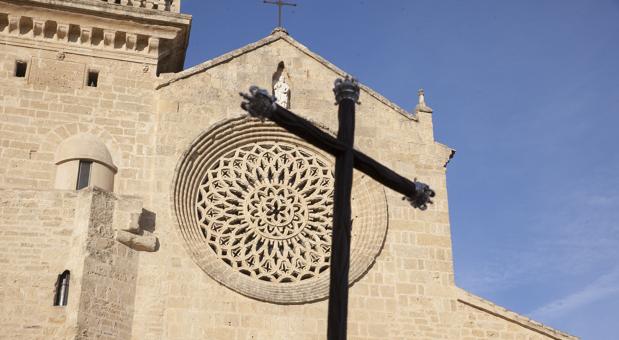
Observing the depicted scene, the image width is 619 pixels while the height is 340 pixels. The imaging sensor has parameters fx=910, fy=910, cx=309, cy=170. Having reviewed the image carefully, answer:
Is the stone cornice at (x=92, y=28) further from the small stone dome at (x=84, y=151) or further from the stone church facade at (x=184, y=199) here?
the small stone dome at (x=84, y=151)

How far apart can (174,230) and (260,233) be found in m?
1.39

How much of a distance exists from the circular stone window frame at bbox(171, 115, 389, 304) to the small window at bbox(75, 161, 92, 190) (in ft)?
4.25

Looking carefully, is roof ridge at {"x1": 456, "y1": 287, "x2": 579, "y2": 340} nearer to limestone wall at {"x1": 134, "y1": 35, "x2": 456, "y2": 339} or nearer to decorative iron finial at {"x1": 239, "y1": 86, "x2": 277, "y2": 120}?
limestone wall at {"x1": 134, "y1": 35, "x2": 456, "y2": 339}

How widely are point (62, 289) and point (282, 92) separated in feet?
16.8

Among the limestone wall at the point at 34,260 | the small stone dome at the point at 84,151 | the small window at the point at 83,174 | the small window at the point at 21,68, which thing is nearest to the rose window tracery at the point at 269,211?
the small stone dome at the point at 84,151

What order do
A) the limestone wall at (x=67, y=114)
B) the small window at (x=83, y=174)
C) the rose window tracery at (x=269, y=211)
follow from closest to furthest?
the small window at (x=83, y=174) → the limestone wall at (x=67, y=114) → the rose window tracery at (x=269, y=211)

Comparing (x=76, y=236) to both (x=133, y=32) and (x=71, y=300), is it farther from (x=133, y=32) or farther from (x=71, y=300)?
(x=133, y=32)

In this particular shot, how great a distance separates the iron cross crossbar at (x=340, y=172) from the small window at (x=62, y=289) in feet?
22.7

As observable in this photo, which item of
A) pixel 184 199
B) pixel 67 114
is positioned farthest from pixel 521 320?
pixel 67 114

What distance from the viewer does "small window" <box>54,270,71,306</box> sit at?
40.8 ft

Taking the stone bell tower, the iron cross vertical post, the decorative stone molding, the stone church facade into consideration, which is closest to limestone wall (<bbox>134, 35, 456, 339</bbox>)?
the stone church facade

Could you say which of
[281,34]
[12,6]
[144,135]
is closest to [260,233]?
[144,135]

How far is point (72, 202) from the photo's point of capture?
514 inches

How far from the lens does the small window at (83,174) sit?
1380 cm
